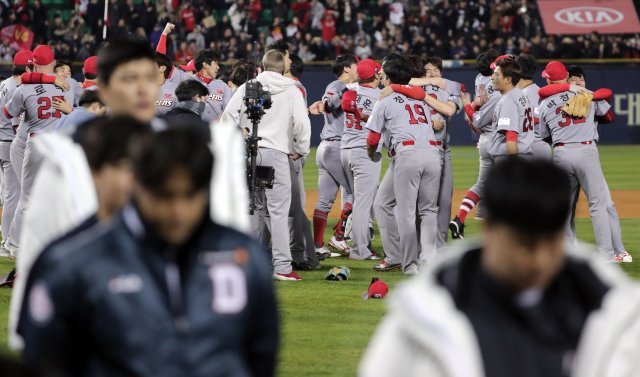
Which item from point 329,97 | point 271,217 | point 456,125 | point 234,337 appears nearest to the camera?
point 234,337

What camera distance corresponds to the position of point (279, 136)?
40.1ft

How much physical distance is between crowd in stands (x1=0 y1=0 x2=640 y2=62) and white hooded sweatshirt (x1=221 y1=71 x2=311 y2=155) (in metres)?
20.5

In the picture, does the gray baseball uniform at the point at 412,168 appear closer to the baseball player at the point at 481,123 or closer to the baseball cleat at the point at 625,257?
the baseball player at the point at 481,123

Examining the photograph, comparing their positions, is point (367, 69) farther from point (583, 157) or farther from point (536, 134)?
point (583, 157)

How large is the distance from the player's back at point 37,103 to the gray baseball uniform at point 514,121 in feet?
16.1

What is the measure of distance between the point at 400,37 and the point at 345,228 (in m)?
20.2

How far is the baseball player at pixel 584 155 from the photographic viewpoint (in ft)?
43.8

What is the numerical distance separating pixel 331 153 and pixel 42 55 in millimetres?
3526

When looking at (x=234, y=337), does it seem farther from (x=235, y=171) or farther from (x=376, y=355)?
(x=235, y=171)

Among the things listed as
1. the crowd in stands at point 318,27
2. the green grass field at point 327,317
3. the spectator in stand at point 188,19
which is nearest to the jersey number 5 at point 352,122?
the green grass field at point 327,317

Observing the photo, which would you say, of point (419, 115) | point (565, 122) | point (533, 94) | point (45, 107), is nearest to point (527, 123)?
point (565, 122)

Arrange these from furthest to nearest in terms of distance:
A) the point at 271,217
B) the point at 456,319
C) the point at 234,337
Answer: the point at 271,217, the point at 234,337, the point at 456,319

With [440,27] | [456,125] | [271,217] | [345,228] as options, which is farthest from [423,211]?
[440,27]

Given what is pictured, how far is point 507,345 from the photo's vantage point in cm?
310
